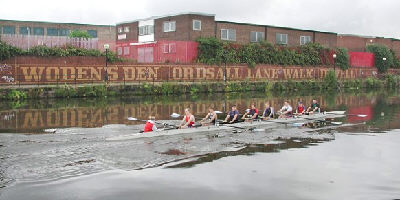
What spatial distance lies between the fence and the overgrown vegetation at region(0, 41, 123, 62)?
0.91 m

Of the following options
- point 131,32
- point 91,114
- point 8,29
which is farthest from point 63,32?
point 91,114

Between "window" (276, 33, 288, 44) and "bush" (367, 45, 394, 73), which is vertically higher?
"window" (276, 33, 288, 44)

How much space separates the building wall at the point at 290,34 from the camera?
71812mm

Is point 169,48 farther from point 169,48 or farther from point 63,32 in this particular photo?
point 63,32

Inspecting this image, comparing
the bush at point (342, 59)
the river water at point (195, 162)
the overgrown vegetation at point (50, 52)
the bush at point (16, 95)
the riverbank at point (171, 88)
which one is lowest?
the river water at point (195, 162)

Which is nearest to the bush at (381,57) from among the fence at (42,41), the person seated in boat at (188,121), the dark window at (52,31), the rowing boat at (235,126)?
the fence at (42,41)

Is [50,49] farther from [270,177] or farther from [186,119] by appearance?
[270,177]

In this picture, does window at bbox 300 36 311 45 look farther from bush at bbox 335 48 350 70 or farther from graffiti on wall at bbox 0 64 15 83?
graffiti on wall at bbox 0 64 15 83

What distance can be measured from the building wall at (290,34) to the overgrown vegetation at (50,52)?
29224mm

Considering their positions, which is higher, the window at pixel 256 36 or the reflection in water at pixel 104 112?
the window at pixel 256 36

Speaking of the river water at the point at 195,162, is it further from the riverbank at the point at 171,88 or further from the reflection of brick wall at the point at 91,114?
the riverbank at the point at 171,88

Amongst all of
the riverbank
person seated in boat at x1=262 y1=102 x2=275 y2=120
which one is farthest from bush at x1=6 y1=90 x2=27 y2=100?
person seated in boat at x1=262 y1=102 x2=275 y2=120

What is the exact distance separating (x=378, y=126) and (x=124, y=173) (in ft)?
62.1

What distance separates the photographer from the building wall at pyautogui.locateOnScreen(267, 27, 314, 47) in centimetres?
7181
